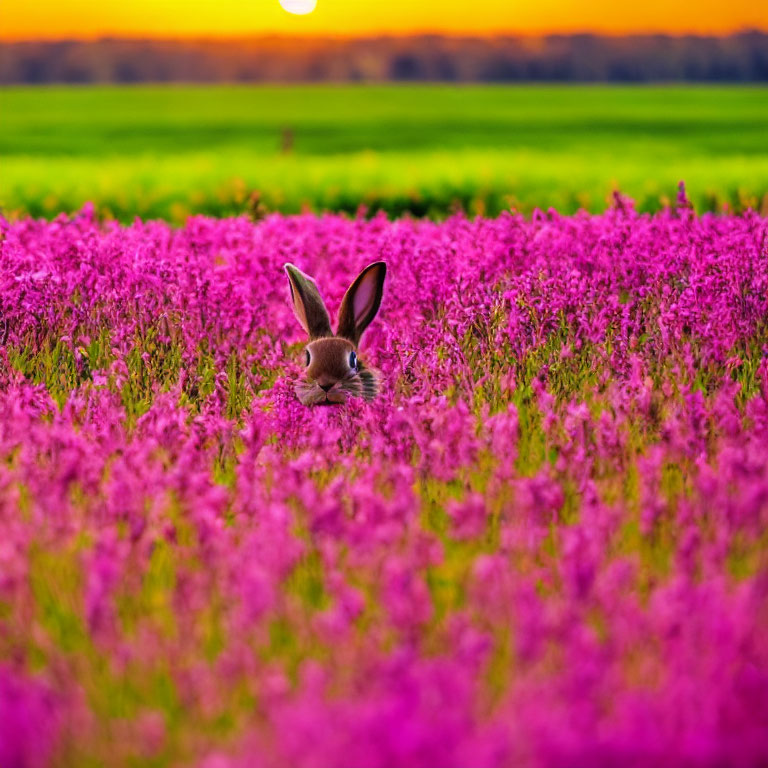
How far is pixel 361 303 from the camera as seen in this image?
5.00 meters

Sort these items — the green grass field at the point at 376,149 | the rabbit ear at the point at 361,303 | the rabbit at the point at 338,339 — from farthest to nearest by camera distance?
1. the green grass field at the point at 376,149
2. the rabbit ear at the point at 361,303
3. the rabbit at the point at 338,339

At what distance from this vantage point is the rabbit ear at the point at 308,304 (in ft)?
16.0

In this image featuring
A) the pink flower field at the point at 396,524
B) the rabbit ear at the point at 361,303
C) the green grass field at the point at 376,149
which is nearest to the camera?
the pink flower field at the point at 396,524

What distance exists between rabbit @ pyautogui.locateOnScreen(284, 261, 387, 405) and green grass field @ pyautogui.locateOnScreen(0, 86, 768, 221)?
4224 mm

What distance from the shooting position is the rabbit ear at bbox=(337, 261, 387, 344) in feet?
15.9

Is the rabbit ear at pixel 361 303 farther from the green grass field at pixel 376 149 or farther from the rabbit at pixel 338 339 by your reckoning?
the green grass field at pixel 376 149

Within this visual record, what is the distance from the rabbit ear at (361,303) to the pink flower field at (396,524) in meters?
0.28

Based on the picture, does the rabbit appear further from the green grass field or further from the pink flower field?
the green grass field

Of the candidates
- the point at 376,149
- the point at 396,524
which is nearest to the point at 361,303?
the point at 396,524

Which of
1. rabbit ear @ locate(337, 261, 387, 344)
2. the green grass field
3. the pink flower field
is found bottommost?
the pink flower field

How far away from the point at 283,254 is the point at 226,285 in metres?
0.83

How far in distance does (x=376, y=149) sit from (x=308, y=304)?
3276 centimetres

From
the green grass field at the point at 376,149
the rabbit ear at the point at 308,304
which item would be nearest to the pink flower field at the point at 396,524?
the rabbit ear at the point at 308,304

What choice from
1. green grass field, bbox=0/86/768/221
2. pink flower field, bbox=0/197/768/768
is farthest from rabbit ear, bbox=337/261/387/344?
green grass field, bbox=0/86/768/221
